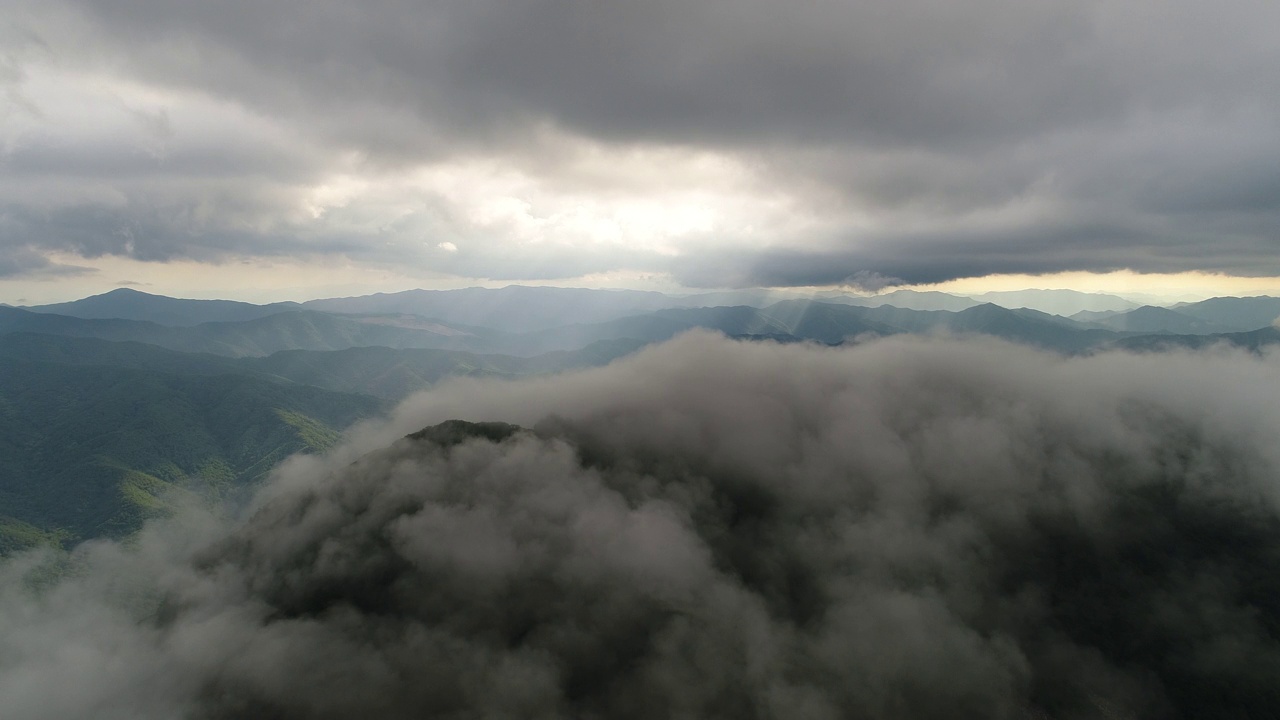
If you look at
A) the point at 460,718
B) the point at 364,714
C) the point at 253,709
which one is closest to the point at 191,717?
the point at 253,709

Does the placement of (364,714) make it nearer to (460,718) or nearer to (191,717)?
(460,718)

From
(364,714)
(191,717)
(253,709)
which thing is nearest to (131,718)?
(191,717)

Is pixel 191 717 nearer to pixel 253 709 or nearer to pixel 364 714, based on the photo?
pixel 253 709

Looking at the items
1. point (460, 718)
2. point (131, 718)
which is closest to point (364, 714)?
point (460, 718)

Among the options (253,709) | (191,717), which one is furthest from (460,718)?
(191,717)

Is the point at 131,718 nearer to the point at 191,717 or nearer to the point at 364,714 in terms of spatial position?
the point at 191,717
